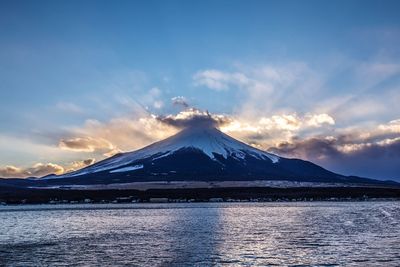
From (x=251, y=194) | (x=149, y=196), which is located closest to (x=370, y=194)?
(x=251, y=194)

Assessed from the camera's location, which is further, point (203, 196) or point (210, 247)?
point (203, 196)

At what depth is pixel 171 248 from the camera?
32.7 metres

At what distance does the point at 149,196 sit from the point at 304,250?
450 ft

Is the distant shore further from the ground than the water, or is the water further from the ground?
the distant shore

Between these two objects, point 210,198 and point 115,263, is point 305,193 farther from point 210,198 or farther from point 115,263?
point 115,263

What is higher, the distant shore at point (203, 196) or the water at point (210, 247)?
the distant shore at point (203, 196)

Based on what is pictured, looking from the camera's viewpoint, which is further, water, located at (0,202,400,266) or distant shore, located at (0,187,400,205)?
distant shore, located at (0,187,400,205)

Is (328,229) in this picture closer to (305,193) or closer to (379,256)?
(379,256)

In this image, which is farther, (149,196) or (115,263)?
(149,196)

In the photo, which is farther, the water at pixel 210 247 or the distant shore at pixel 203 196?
the distant shore at pixel 203 196

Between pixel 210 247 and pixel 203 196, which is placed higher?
pixel 203 196

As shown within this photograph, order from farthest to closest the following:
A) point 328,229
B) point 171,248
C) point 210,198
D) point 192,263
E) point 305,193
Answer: point 305,193 → point 210,198 → point 328,229 → point 171,248 → point 192,263

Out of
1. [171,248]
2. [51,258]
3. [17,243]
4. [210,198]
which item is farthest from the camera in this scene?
[210,198]

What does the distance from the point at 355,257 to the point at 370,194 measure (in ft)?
487
